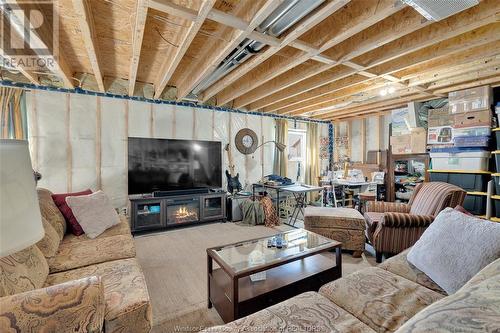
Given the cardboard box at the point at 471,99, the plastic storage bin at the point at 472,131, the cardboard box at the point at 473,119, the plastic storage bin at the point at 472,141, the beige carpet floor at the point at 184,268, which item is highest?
the cardboard box at the point at 471,99

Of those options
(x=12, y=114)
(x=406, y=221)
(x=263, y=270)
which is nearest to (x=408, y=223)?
(x=406, y=221)

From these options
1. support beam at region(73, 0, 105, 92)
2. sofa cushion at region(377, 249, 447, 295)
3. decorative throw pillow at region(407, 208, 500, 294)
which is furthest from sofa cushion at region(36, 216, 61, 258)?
decorative throw pillow at region(407, 208, 500, 294)

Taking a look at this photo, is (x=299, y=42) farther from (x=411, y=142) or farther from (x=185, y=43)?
(x=411, y=142)

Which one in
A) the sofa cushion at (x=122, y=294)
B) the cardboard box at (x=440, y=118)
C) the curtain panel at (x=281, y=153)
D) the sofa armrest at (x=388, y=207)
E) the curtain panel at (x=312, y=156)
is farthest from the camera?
the curtain panel at (x=312, y=156)

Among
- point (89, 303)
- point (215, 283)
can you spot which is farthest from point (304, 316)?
point (89, 303)

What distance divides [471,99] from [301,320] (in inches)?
182

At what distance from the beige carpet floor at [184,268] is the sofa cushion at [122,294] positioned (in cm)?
48

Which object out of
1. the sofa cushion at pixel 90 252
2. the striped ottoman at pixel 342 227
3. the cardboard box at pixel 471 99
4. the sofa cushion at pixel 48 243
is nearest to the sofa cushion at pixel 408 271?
the striped ottoman at pixel 342 227

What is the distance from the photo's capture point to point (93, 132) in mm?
3721

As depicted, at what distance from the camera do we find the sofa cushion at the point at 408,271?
139 cm

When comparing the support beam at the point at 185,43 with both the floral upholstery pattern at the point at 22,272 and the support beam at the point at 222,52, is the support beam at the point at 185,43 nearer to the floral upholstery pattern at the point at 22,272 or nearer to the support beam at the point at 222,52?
the support beam at the point at 222,52

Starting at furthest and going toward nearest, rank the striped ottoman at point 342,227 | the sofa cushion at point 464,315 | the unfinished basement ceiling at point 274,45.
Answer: the striped ottoman at point 342,227, the unfinished basement ceiling at point 274,45, the sofa cushion at point 464,315

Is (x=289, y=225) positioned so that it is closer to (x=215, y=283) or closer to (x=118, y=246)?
(x=215, y=283)

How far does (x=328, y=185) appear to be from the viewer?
210 inches
